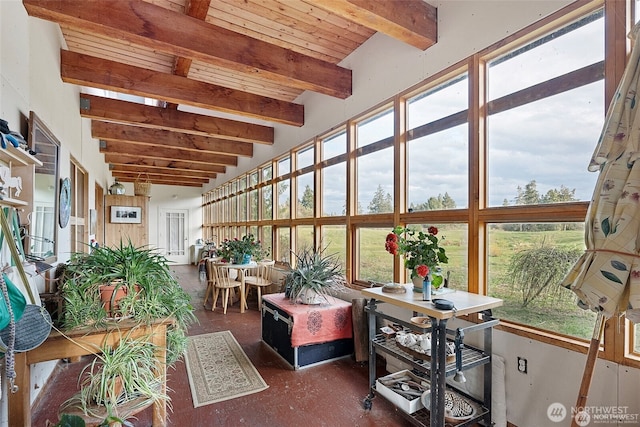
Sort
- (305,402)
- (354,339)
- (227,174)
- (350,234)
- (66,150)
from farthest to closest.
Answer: (227,174), (350,234), (66,150), (354,339), (305,402)

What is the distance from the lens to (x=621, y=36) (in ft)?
5.11

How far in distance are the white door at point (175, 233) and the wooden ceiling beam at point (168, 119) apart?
7.50m

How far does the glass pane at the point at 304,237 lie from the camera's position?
14.7 ft

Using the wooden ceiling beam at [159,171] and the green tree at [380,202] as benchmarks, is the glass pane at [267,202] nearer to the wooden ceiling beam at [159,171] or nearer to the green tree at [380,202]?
the green tree at [380,202]

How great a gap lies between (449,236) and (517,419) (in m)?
1.25

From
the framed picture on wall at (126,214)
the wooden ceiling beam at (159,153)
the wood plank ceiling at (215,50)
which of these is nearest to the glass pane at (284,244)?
the wood plank ceiling at (215,50)

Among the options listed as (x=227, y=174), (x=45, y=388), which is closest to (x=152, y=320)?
(x=45, y=388)

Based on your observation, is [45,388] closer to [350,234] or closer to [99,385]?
[99,385]

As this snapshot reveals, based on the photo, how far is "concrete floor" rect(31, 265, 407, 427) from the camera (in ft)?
6.89

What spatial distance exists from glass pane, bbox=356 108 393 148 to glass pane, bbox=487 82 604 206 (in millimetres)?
1088

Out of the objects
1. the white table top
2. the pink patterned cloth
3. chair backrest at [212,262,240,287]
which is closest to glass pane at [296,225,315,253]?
chair backrest at [212,262,240,287]

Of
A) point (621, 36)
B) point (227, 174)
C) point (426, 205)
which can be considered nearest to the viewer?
point (621, 36)

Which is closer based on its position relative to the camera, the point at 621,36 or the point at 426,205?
the point at 621,36

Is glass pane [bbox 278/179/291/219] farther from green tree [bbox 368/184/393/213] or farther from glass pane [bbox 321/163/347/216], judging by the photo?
green tree [bbox 368/184/393/213]
